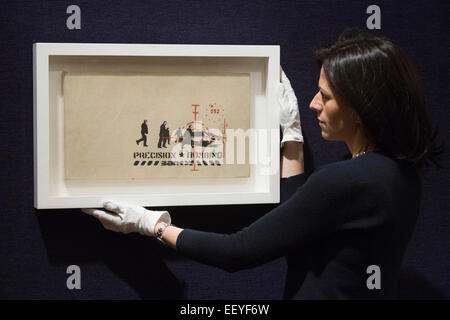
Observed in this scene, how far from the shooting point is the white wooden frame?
2.58ft

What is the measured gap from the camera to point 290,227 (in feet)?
2.03

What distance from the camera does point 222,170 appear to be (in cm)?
85

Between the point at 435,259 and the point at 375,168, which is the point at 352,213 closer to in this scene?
the point at 375,168

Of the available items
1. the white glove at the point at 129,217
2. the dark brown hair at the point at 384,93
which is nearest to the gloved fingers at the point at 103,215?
the white glove at the point at 129,217

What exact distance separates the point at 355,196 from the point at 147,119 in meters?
0.44

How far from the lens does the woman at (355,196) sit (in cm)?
61

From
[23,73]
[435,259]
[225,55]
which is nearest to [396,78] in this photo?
[225,55]

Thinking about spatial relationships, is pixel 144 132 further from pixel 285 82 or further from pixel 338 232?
pixel 338 232

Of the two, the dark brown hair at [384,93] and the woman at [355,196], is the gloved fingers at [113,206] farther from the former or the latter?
the dark brown hair at [384,93]

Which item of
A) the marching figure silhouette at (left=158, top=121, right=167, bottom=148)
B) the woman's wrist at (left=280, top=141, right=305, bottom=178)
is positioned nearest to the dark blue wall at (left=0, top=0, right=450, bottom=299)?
→ the woman's wrist at (left=280, top=141, right=305, bottom=178)

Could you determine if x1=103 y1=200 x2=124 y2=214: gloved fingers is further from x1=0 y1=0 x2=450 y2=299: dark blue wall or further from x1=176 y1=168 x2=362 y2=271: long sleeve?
x1=176 y1=168 x2=362 y2=271: long sleeve

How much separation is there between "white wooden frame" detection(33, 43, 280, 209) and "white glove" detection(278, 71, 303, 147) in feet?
0.06

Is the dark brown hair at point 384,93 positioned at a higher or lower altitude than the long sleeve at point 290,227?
higher

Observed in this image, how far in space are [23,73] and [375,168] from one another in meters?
0.72
